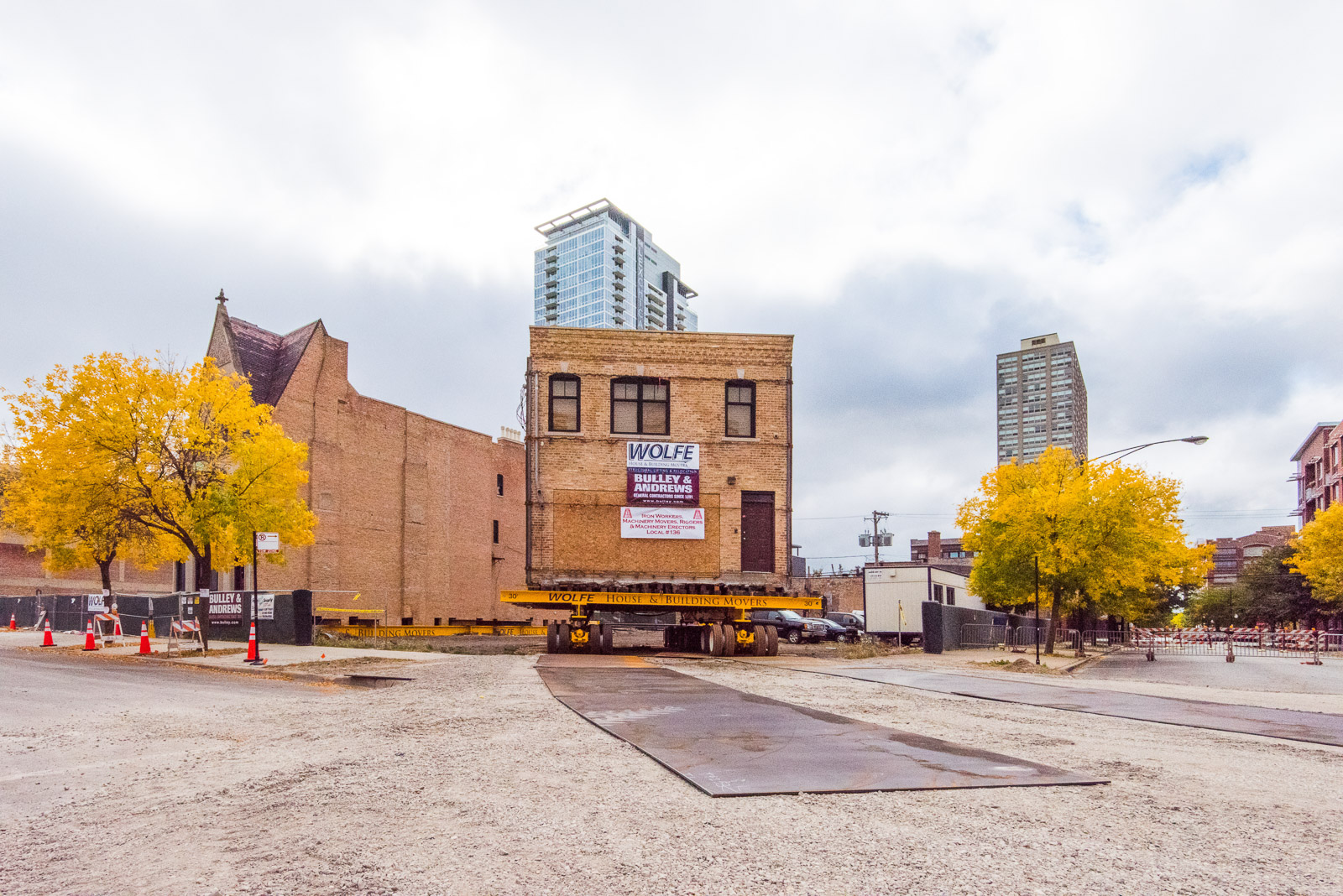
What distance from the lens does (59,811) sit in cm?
612

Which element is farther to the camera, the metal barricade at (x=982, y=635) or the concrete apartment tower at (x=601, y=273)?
the concrete apartment tower at (x=601, y=273)

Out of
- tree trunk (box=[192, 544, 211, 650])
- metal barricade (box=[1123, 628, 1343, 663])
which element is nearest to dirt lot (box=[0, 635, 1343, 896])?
tree trunk (box=[192, 544, 211, 650])

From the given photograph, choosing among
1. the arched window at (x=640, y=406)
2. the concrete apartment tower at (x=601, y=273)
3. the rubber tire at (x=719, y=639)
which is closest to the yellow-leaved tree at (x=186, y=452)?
the arched window at (x=640, y=406)

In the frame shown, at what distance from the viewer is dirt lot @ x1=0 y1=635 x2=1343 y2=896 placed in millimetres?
4461

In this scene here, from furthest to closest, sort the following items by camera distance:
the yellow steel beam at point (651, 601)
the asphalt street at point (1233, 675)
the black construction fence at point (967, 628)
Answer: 1. the black construction fence at point (967, 628)
2. the yellow steel beam at point (651, 601)
3. the asphalt street at point (1233, 675)

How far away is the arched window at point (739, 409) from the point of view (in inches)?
1061

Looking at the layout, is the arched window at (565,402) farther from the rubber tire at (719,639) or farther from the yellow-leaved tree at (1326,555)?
the yellow-leaved tree at (1326,555)

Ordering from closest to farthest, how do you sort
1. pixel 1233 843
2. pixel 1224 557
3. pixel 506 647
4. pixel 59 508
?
pixel 1233 843 < pixel 59 508 < pixel 506 647 < pixel 1224 557

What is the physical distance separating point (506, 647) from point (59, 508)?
1242 cm

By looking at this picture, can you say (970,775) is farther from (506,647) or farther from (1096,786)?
(506,647)

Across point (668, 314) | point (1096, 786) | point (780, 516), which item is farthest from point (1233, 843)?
point (668, 314)

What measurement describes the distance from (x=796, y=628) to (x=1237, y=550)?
16957cm

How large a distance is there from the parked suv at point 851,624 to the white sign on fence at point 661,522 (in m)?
19.7

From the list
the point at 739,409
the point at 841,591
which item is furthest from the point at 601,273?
the point at 739,409
